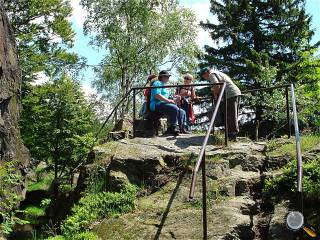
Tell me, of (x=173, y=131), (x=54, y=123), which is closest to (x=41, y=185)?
(x=54, y=123)

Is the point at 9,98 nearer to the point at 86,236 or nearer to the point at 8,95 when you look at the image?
the point at 8,95

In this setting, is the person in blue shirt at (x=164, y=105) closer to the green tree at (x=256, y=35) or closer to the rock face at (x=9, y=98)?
the rock face at (x=9, y=98)

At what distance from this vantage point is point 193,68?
33.2m

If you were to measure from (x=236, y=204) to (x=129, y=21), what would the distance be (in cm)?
2612

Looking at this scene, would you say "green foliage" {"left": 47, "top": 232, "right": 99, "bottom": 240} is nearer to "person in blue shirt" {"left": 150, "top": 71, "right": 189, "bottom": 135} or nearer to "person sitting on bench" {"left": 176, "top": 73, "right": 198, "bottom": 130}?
"person in blue shirt" {"left": 150, "top": 71, "right": 189, "bottom": 135}

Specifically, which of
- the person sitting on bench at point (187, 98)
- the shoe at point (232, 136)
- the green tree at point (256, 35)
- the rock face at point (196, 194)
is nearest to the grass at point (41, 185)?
the green tree at point (256, 35)

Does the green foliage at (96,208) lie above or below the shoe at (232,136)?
below

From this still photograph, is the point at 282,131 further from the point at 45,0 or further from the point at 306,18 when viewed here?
the point at 45,0

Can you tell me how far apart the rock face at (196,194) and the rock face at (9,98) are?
6.64m

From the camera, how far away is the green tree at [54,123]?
1161 inches

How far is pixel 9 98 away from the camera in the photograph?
16.2m

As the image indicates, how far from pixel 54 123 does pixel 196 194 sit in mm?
24238

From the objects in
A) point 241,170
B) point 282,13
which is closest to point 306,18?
point 282,13

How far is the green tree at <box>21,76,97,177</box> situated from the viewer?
96.8 ft
